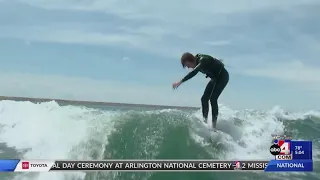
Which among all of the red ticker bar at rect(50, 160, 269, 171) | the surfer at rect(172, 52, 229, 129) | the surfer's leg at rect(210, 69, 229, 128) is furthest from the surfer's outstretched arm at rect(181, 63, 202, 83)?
the red ticker bar at rect(50, 160, 269, 171)

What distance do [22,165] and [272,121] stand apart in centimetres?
920

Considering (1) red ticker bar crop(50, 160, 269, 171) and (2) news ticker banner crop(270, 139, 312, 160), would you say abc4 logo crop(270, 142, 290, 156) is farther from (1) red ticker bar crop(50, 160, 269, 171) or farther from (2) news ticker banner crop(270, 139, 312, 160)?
(1) red ticker bar crop(50, 160, 269, 171)

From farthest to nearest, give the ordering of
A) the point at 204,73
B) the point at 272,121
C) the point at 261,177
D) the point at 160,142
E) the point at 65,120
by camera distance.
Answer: the point at 272,121 < the point at 65,120 < the point at 160,142 < the point at 261,177 < the point at 204,73

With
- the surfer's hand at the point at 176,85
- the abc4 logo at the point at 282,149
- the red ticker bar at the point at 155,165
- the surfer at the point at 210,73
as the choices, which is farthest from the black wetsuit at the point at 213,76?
the abc4 logo at the point at 282,149

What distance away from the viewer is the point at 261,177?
8.88 meters

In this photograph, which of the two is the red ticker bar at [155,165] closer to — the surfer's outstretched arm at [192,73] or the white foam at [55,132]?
the white foam at [55,132]

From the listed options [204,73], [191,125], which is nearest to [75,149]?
[191,125]

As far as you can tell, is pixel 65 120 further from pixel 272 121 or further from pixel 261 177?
pixel 272 121

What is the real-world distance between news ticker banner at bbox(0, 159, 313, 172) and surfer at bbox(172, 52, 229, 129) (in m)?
1.04

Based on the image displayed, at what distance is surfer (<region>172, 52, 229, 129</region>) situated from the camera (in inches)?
252

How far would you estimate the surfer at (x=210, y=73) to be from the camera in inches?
252

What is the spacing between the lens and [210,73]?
273 inches

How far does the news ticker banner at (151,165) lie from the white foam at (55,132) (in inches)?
47.9

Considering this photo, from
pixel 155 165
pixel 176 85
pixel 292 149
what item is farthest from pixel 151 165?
pixel 292 149
